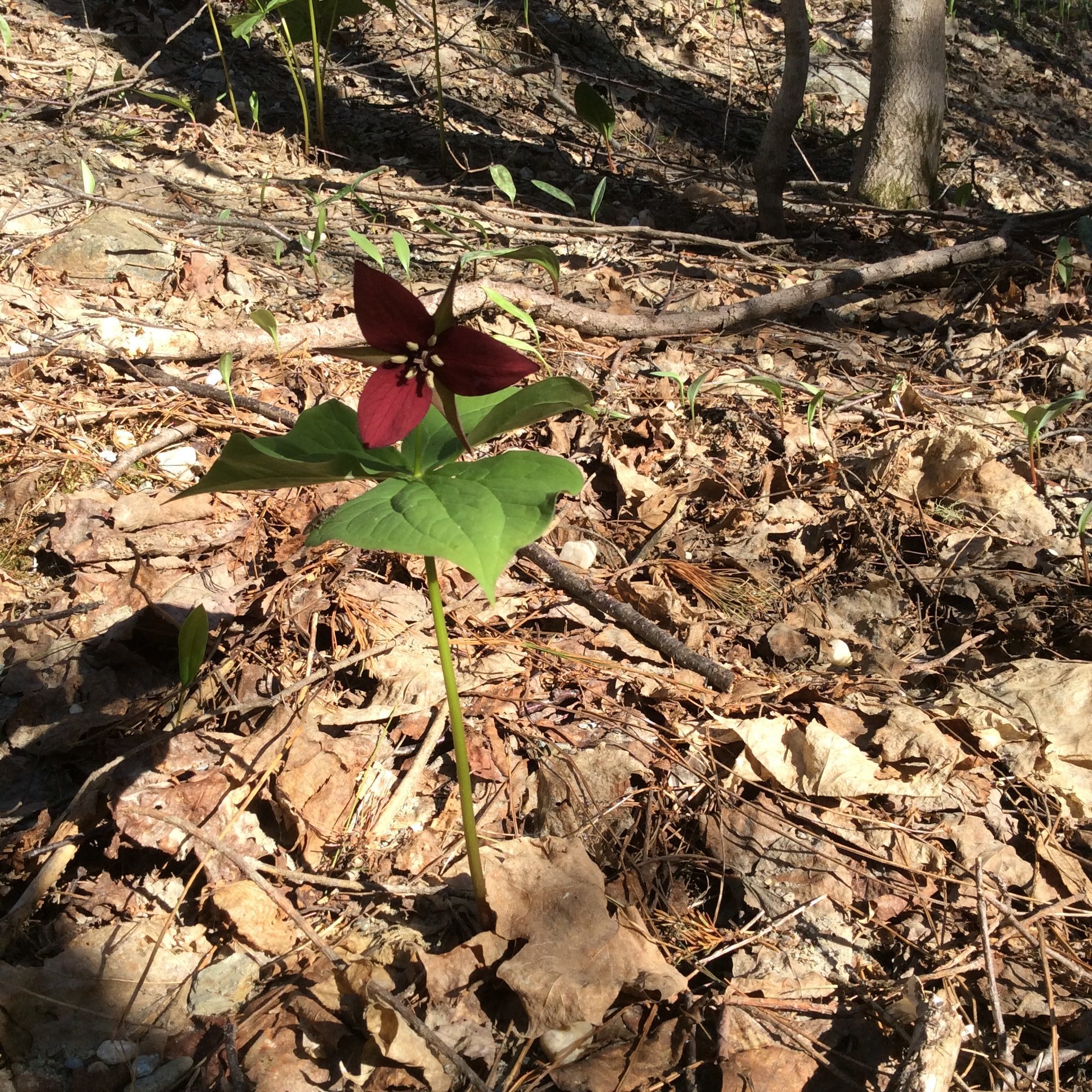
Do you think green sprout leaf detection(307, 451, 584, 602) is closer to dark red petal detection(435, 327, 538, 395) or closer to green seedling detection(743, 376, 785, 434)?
dark red petal detection(435, 327, 538, 395)

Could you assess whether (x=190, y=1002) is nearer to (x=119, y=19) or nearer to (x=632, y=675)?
(x=632, y=675)

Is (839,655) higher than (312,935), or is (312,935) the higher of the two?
(839,655)

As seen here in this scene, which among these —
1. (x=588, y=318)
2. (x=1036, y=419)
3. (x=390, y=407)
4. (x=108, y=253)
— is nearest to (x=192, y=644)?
(x=390, y=407)

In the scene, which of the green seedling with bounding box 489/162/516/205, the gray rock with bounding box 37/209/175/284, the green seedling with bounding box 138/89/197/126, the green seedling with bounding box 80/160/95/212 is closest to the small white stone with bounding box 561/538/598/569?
the green seedling with bounding box 489/162/516/205

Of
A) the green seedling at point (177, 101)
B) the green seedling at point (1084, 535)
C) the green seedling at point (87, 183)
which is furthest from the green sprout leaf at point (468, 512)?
the green seedling at point (177, 101)

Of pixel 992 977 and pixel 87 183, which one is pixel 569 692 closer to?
pixel 992 977

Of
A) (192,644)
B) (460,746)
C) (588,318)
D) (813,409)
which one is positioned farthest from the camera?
(588,318)

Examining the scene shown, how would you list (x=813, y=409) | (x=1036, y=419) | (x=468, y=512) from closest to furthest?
1. (x=468, y=512)
2. (x=1036, y=419)
3. (x=813, y=409)

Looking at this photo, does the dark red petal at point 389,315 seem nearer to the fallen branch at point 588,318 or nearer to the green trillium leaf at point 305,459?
the green trillium leaf at point 305,459
